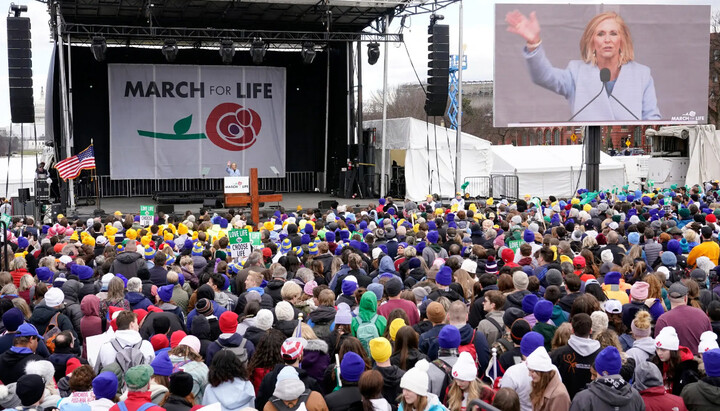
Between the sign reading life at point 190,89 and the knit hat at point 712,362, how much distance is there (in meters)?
24.1

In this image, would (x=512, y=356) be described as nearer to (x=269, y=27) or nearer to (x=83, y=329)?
(x=83, y=329)

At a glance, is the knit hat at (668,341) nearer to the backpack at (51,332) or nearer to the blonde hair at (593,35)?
the backpack at (51,332)

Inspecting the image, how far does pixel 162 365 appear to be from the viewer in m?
5.03

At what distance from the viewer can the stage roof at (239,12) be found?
2225 centimetres

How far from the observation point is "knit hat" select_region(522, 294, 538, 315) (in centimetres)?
645

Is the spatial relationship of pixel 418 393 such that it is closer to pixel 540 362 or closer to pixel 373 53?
pixel 540 362

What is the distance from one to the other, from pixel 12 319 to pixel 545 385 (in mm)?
4244

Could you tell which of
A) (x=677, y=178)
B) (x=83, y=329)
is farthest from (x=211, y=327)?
(x=677, y=178)

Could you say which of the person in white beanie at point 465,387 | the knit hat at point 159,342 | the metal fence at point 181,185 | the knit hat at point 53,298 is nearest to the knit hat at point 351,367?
the person in white beanie at point 465,387

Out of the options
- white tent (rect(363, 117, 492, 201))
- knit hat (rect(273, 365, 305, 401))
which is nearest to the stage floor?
white tent (rect(363, 117, 492, 201))

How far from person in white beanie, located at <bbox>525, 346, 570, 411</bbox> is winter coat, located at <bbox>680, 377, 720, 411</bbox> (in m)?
0.78

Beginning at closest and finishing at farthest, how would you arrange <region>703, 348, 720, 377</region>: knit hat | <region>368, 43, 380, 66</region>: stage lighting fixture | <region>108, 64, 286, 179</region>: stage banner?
<region>703, 348, 720, 377</region>: knit hat < <region>368, 43, 380, 66</region>: stage lighting fixture < <region>108, 64, 286, 179</region>: stage banner

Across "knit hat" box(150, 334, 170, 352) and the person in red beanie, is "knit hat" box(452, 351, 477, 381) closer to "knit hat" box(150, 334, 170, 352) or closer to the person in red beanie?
the person in red beanie

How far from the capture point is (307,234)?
1150 cm
